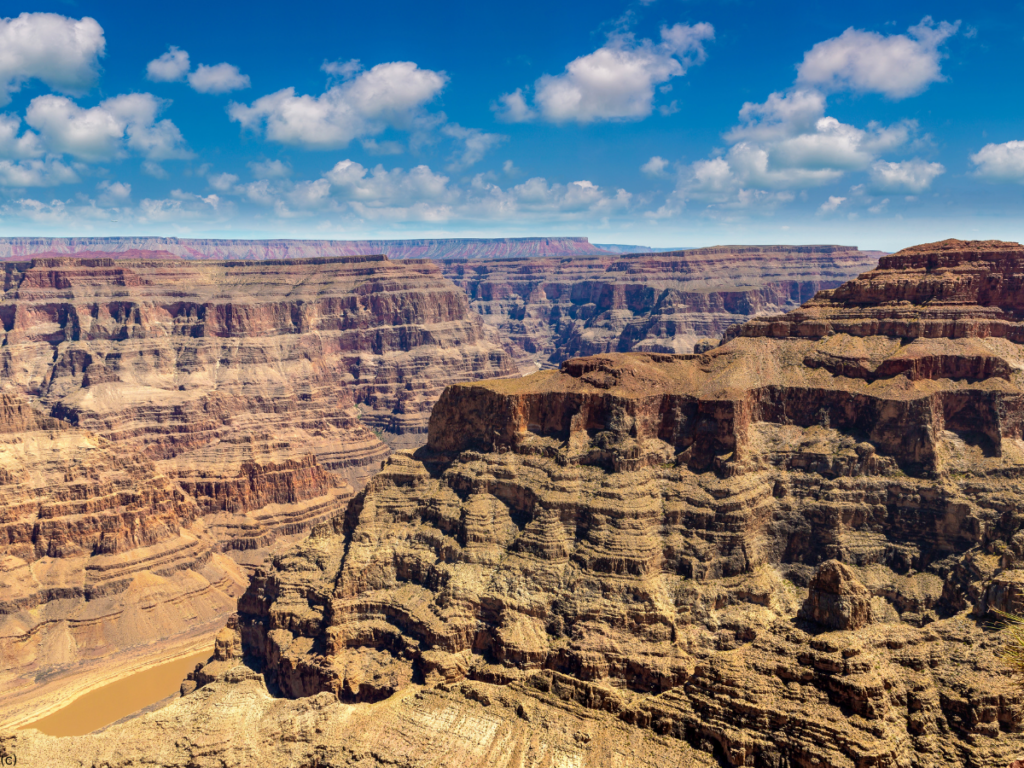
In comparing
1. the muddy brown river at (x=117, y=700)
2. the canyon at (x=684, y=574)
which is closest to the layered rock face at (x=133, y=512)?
the muddy brown river at (x=117, y=700)

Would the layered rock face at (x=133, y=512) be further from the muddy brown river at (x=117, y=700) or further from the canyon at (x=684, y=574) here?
the canyon at (x=684, y=574)

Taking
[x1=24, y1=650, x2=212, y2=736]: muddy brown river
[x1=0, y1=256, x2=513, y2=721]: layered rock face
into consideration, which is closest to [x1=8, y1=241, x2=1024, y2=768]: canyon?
[x1=24, y1=650, x2=212, y2=736]: muddy brown river

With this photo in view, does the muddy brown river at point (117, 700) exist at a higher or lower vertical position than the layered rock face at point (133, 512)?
lower

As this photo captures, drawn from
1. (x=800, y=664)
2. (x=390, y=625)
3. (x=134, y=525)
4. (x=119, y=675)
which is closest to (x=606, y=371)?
(x=390, y=625)

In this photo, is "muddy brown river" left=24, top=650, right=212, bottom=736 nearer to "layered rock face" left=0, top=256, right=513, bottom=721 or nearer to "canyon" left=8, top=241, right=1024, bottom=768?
"layered rock face" left=0, top=256, right=513, bottom=721

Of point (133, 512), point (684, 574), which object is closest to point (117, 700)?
point (133, 512)
